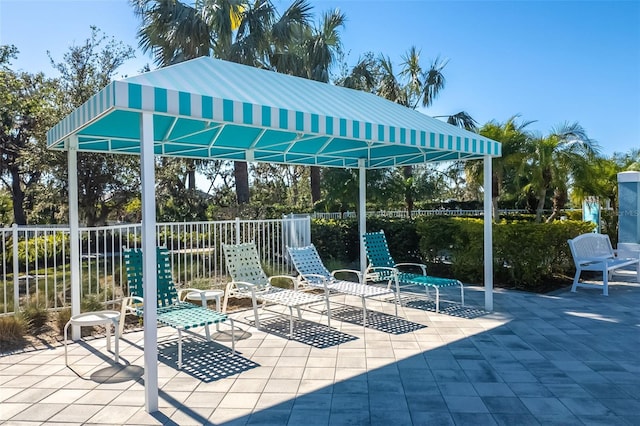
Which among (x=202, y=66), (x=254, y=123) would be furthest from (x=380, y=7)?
(x=254, y=123)

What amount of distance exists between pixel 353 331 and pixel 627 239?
8.79 m

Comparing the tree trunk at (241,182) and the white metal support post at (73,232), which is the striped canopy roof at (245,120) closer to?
the white metal support post at (73,232)

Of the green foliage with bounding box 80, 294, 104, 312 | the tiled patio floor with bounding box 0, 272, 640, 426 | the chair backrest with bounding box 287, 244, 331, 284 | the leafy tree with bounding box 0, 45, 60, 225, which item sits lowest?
the tiled patio floor with bounding box 0, 272, 640, 426

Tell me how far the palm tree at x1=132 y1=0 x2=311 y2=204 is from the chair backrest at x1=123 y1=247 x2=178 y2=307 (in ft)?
28.4

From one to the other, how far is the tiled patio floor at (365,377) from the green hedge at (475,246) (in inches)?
92.7

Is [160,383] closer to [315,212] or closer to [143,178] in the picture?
[143,178]

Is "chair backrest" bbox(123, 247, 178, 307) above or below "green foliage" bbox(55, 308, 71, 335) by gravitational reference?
above

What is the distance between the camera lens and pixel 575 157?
467 inches

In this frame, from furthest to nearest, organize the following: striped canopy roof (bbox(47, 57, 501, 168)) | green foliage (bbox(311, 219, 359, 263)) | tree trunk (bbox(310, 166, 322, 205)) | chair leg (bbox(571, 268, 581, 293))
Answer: tree trunk (bbox(310, 166, 322, 205)), green foliage (bbox(311, 219, 359, 263)), chair leg (bbox(571, 268, 581, 293)), striped canopy roof (bbox(47, 57, 501, 168))

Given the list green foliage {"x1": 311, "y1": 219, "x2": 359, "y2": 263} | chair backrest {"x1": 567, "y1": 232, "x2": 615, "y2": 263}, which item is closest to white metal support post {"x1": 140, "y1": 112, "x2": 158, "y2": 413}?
green foliage {"x1": 311, "y1": 219, "x2": 359, "y2": 263}

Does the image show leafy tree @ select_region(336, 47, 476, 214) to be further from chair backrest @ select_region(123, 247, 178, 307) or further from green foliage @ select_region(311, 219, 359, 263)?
chair backrest @ select_region(123, 247, 178, 307)

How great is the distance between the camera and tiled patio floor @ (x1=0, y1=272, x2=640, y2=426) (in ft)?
12.1

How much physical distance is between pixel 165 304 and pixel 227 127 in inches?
104

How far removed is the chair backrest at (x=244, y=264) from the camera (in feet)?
23.2
